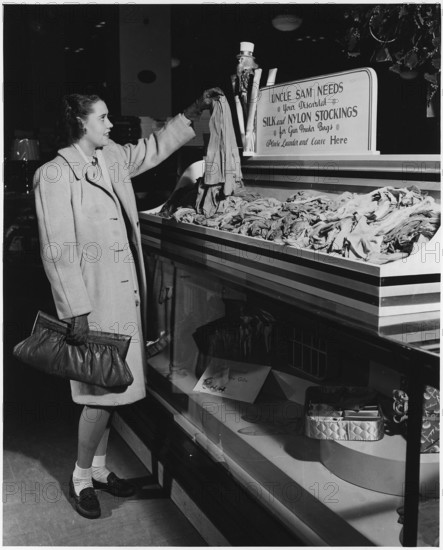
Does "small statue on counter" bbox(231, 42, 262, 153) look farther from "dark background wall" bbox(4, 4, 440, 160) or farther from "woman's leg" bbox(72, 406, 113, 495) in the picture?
"woman's leg" bbox(72, 406, 113, 495)

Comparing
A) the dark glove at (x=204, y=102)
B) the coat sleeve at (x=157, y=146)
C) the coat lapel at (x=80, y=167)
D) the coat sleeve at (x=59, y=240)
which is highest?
the dark glove at (x=204, y=102)

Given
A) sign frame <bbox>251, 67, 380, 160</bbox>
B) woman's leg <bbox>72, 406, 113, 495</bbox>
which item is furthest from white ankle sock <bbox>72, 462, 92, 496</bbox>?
sign frame <bbox>251, 67, 380, 160</bbox>

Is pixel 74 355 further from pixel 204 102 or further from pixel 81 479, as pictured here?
pixel 204 102

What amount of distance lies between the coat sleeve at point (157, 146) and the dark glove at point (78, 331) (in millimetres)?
873

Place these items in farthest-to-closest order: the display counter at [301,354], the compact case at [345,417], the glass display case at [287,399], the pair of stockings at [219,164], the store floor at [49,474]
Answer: the pair of stockings at [219,164], the store floor at [49,474], the compact case at [345,417], the glass display case at [287,399], the display counter at [301,354]

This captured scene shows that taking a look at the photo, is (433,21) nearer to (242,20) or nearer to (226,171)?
(226,171)

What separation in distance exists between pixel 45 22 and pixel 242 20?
120 centimetres

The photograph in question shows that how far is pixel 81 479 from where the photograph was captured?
10.2ft

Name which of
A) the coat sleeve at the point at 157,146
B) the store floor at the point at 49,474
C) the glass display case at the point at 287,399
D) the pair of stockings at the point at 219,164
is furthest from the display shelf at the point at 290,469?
the coat sleeve at the point at 157,146

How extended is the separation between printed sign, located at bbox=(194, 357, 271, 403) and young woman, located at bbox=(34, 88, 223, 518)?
325 mm

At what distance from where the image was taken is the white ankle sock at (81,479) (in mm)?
3087

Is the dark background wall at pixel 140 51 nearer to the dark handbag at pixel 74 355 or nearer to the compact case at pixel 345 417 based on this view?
the dark handbag at pixel 74 355

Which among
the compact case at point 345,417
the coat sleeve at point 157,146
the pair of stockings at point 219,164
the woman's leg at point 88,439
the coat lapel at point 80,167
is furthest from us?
the coat sleeve at point 157,146

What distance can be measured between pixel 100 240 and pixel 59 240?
0.75ft
